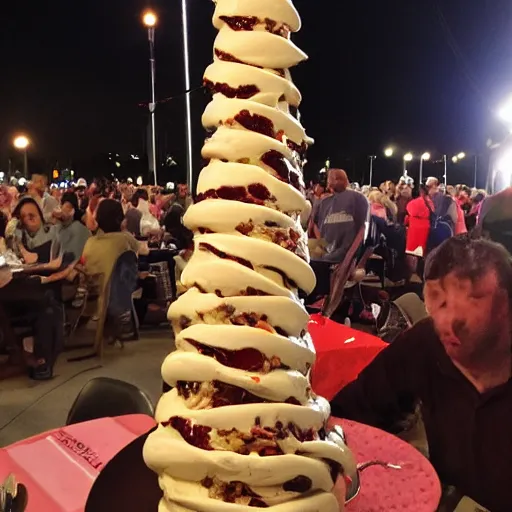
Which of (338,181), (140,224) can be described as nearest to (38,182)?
(140,224)

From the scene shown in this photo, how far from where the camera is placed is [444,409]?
1968 mm

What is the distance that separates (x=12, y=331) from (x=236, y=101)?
5785 millimetres

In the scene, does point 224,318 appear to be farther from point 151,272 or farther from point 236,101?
point 151,272

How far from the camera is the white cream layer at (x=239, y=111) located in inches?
38.9

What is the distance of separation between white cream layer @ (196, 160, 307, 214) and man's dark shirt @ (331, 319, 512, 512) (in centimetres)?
121

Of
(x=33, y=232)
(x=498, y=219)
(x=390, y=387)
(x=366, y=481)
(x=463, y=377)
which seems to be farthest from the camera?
(x=33, y=232)

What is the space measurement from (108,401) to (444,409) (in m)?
1.28

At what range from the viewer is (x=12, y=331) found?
20.1 feet

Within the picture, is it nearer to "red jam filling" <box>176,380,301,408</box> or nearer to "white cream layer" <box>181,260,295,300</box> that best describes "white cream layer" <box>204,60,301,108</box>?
"white cream layer" <box>181,260,295,300</box>

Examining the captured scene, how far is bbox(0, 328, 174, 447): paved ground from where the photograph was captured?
192 inches

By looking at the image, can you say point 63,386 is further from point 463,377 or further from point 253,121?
point 253,121

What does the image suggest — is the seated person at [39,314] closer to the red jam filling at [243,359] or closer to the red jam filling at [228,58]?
the red jam filling at [228,58]

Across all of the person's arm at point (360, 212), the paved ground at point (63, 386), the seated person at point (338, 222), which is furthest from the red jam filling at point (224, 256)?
the person's arm at point (360, 212)

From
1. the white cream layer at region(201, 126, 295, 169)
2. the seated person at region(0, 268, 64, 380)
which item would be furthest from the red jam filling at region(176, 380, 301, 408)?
the seated person at region(0, 268, 64, 380)
